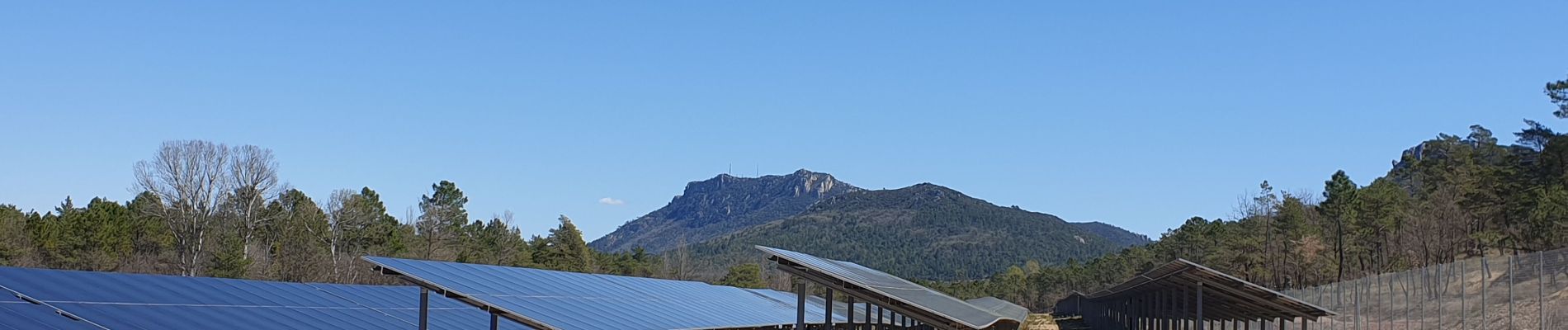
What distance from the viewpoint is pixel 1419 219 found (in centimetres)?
6450

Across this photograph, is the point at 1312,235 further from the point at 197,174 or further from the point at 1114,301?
the point at 197,174

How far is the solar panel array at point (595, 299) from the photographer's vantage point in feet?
54.5

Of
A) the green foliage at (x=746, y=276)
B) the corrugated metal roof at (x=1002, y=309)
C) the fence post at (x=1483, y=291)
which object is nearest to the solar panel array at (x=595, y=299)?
the corrugated metal roof at (x=1002, y=309)

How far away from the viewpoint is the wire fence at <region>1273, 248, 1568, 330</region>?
35.9 m

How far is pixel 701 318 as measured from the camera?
33.7 meters

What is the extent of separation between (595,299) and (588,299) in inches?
29.1

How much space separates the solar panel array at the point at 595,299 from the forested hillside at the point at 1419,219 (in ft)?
98.0

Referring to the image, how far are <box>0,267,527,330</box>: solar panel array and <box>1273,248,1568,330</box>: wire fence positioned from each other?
20683 mm

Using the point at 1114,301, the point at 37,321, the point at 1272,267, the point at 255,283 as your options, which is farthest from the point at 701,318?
the point at 1272,267

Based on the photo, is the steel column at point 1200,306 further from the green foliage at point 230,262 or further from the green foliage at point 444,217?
the green foliage at point 444,217

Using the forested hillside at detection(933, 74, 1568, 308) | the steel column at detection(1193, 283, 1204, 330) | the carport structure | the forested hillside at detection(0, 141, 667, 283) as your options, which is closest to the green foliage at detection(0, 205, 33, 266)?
the forested hillside at detection(0, 141, 667, 283)

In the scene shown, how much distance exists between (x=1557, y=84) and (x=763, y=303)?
36.6 meters

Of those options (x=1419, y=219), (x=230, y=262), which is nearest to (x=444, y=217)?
(x=230, y=262)

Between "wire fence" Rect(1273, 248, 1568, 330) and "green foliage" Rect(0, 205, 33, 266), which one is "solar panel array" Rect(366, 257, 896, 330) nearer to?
"wire fence" Rect(1273, 248, 1568, 330)
